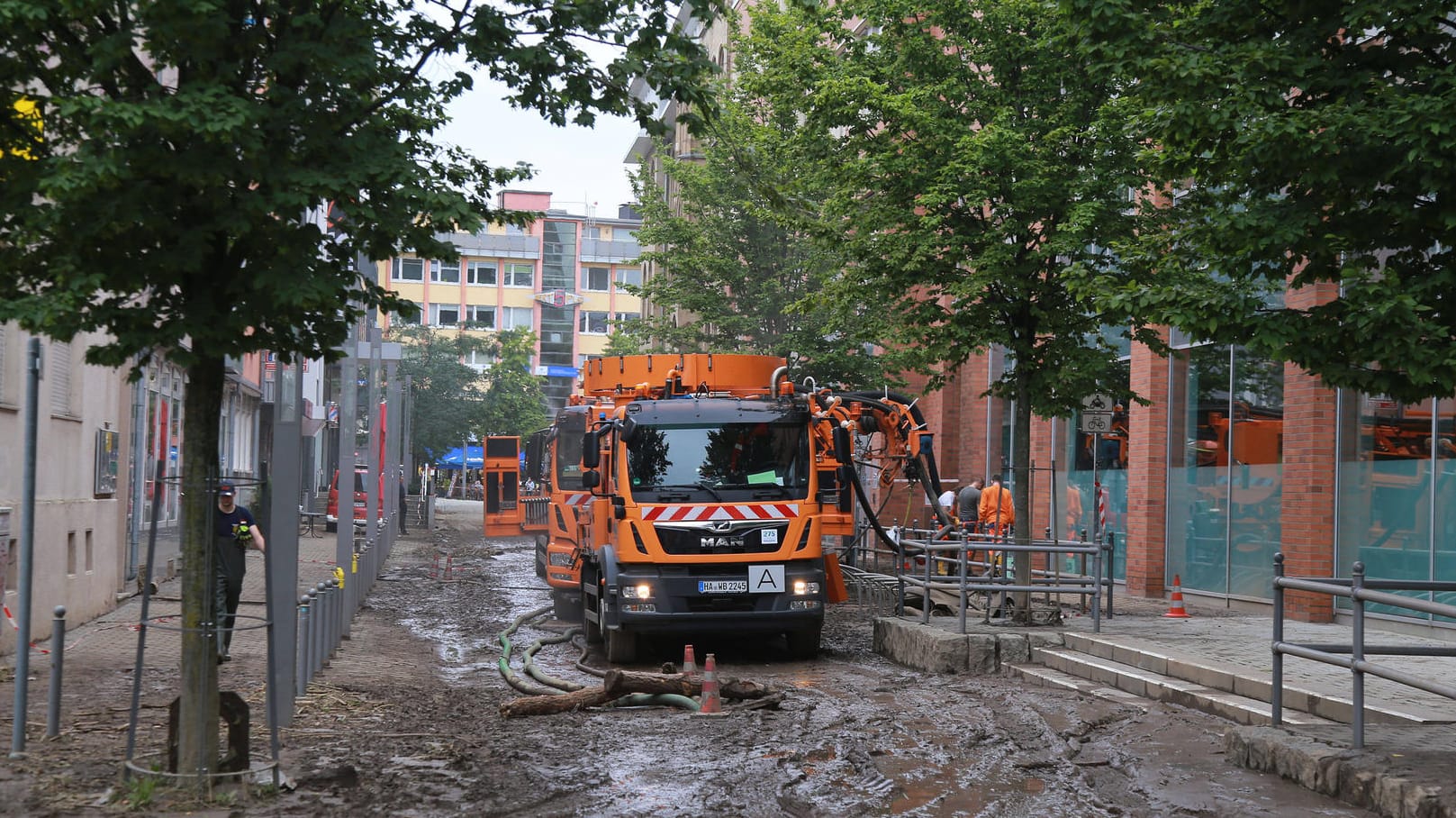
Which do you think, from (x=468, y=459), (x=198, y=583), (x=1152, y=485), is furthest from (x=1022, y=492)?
(x=468, y=459)

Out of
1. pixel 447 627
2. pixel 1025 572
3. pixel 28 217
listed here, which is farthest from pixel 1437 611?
pixel 447 627

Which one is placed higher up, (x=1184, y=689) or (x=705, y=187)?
(x=705, y=187)

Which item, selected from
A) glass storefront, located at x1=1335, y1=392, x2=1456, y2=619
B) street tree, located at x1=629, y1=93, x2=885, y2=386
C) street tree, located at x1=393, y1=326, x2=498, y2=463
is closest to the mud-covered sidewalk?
glass storefront, located at x1=1335, y1=392, x2=1456, y2=619

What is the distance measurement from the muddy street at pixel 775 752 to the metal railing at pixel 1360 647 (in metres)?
0.60

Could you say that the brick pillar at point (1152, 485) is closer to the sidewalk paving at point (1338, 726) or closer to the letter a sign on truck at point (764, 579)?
the sidewalk paving at point (1338, 726)

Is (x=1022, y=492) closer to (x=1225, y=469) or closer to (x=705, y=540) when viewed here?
(x=705, y=540)

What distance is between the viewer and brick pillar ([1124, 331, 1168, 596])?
21.8 meters

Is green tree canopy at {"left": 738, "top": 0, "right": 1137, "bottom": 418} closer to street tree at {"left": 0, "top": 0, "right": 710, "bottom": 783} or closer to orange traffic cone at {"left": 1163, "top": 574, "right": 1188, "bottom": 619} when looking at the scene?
orange traffic cone at {"left": 1163, "top": 574, "right": 1188, "bottom": 619}

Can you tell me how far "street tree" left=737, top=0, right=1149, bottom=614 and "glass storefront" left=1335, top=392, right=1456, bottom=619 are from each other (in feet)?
9.17

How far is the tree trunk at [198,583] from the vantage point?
766 centimetres

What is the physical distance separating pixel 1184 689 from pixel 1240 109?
4.79 meters

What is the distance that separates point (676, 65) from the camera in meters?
8.11

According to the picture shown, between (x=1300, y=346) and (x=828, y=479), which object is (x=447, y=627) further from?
(x=1300, y=346)

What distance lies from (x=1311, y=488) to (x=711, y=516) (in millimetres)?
7035
